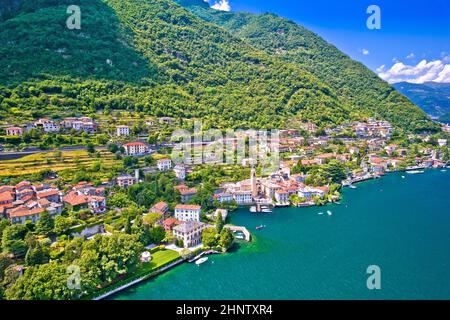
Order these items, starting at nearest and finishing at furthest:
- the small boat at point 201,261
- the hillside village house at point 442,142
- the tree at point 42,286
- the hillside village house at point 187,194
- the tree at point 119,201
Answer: the tree at point 42,286, the small boat at point 201,261, the tree at point 119,201, the hillside village house at point 187,194, the hillside village house at point 442,142

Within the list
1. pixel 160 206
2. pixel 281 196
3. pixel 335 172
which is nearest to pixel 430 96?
pixel 335 172

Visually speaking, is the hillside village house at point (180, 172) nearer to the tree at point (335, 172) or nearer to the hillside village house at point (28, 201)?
the hillside village house at point (28, 201)

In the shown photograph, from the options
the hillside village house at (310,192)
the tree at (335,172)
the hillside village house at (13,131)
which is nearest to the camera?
the hillside village house at (310,192)

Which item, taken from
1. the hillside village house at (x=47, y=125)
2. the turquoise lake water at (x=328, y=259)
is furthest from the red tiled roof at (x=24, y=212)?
the hillside village house at (x=47, y=125)

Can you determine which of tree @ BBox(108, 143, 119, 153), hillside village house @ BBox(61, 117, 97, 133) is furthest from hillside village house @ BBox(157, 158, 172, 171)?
hillside village house @ BBox(61, 117, 97, 133)

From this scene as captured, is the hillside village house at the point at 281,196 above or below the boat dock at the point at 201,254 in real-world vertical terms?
above
